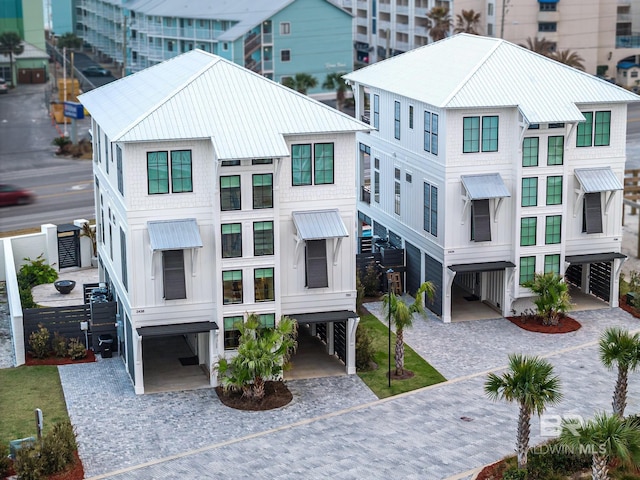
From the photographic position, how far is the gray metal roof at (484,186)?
46.7m

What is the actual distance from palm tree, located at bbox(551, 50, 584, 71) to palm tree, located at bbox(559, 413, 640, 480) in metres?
76.1

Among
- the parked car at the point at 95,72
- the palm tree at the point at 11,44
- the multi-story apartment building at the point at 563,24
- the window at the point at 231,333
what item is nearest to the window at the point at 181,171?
the window at the point at 231,333

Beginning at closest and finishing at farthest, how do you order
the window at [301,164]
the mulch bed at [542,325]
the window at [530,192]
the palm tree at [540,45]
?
the window at [301,164]
the mulch bed at [542,325]
the window at [530,192]
the palm tree at [540,45]

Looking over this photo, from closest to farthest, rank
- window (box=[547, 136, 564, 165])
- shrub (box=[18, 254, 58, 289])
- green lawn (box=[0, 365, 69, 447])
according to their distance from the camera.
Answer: green lawn (box=[0, 365, 69, 447]), window (box=[547, 136, 564, 165]), shrub (box=[18, 254, 58, 289])

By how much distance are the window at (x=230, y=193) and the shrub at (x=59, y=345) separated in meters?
8.78

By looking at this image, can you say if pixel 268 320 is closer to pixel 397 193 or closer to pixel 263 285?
pixel 263 285

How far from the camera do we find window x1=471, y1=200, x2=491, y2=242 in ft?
156

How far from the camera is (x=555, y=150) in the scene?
155 ft

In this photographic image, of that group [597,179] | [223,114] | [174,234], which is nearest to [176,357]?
[174,234]

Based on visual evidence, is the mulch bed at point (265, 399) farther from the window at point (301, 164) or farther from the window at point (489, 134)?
the window at point (489, 134)

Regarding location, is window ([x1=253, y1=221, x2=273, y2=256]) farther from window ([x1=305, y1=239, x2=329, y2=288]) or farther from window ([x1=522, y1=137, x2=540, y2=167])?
window ([x1=522, y1=137, x2=540, y2=167])

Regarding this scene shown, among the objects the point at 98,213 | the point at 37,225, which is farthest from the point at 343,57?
the point at 98,213

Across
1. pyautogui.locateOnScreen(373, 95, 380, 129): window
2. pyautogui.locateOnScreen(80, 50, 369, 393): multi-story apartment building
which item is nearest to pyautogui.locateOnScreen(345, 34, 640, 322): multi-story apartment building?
pyautogui.locateOnScreen(373, 95, 380, 129): window

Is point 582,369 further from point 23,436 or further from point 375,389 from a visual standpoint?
point 23,436
